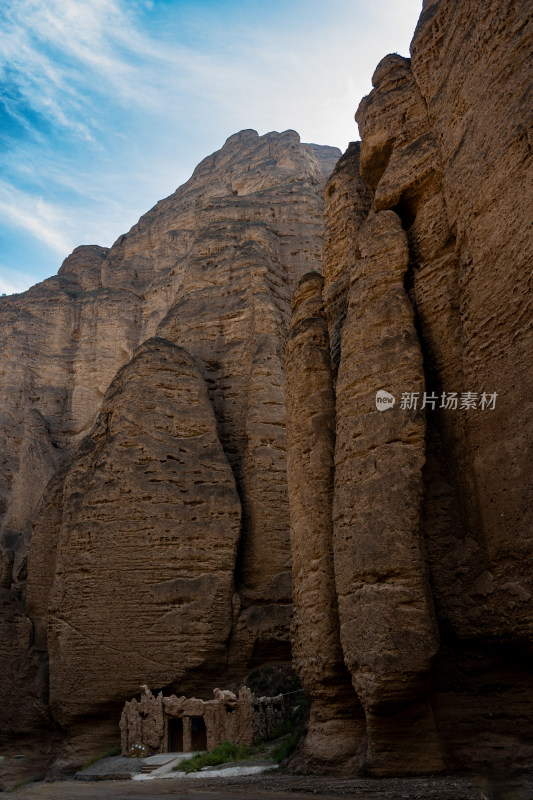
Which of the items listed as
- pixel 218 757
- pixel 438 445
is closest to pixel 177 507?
pixel 218 757

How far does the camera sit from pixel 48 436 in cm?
3728

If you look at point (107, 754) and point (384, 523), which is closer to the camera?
point (384, 523)

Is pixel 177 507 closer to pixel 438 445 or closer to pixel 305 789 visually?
pixel 438 445

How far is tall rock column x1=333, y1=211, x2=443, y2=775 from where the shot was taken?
9516mm

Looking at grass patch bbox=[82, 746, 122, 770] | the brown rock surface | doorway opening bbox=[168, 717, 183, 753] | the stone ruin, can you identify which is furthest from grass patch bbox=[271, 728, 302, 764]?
grass patch bbox=[82, 746, 122, 770]

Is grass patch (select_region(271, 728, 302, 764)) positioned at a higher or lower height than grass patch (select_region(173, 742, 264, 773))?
higher

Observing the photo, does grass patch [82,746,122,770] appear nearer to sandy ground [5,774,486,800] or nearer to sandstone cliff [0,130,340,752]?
sandstone cliff [0,130,340,752]

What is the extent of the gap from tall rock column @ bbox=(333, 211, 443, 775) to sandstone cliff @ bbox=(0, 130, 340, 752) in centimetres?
1111

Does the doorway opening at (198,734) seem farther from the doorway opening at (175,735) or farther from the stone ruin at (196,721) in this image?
the doorway opening at (175,735)

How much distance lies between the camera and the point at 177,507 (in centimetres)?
2236

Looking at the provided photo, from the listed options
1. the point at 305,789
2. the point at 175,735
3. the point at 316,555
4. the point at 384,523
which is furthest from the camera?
the point at 175,735

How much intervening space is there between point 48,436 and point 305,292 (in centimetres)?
2536

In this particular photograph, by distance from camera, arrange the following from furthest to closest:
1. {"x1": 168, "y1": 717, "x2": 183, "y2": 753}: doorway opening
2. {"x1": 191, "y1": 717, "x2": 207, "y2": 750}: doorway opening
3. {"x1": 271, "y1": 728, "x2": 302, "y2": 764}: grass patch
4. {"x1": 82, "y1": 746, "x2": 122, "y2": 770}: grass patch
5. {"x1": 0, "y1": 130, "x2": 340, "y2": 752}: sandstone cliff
→ {"x1": 0, "y1": 130, "x2": 340, "y2": 752}: sandstone cliff < {"x1": 82, "y1": 746, "x2": 122, "y2": 770}: grass patch < {"x1": 168, "y1": 717, "x2": 183, "y2": 753}: doorway opening < {"x1": 191, "y1": 717, "x2": 207, "y2": 750}: doorway opening < {"x1": 271, "y1": 728, "x2": 302, "y2": 764}: grass patch

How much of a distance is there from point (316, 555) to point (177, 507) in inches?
426
